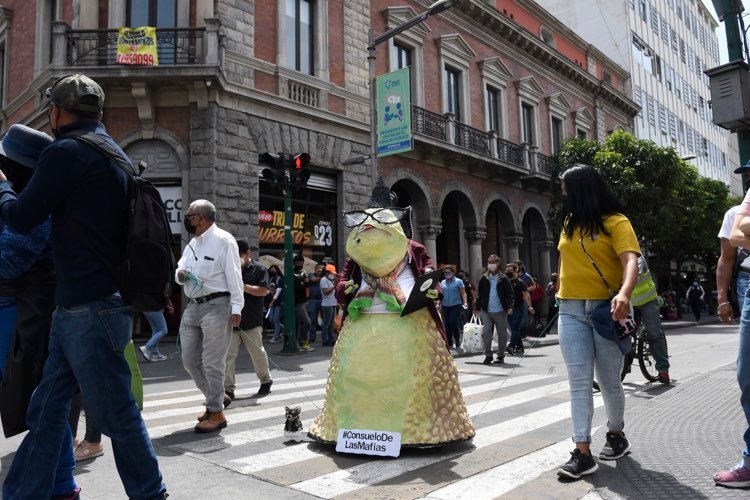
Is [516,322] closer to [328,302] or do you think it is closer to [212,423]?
[328,302]

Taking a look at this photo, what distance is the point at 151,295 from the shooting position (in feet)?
8.89

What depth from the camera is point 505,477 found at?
3730 mm

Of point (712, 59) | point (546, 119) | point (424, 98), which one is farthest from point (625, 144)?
point (712, 59)

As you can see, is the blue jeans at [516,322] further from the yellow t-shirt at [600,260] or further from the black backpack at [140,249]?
the black backpack at [140,249]

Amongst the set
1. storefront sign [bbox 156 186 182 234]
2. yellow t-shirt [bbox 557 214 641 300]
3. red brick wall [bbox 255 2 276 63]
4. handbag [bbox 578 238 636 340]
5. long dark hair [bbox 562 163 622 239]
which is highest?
red brick wall [bbox 255 2 276 63]

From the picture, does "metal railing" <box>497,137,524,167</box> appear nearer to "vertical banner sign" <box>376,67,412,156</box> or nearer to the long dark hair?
"vertical banner sign" <box>376,67,412,156</box>

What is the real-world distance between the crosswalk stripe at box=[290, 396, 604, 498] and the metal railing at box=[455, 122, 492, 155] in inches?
669

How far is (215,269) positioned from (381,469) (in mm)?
2364

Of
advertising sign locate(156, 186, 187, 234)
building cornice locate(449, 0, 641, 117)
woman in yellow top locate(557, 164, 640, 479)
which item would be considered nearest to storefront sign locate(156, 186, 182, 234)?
advertising sign locate(156, 186, 187, 234)

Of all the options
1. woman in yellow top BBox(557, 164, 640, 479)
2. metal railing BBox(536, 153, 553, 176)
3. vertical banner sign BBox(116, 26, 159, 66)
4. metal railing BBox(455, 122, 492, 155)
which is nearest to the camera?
woman in yellow top BBox(557, 164, 640, 479)

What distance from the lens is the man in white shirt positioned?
17.3ft

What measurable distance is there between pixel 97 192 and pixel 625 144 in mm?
23642

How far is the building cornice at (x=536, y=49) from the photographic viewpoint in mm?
22625

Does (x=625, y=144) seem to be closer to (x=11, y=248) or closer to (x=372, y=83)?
(x=372, y=83)
